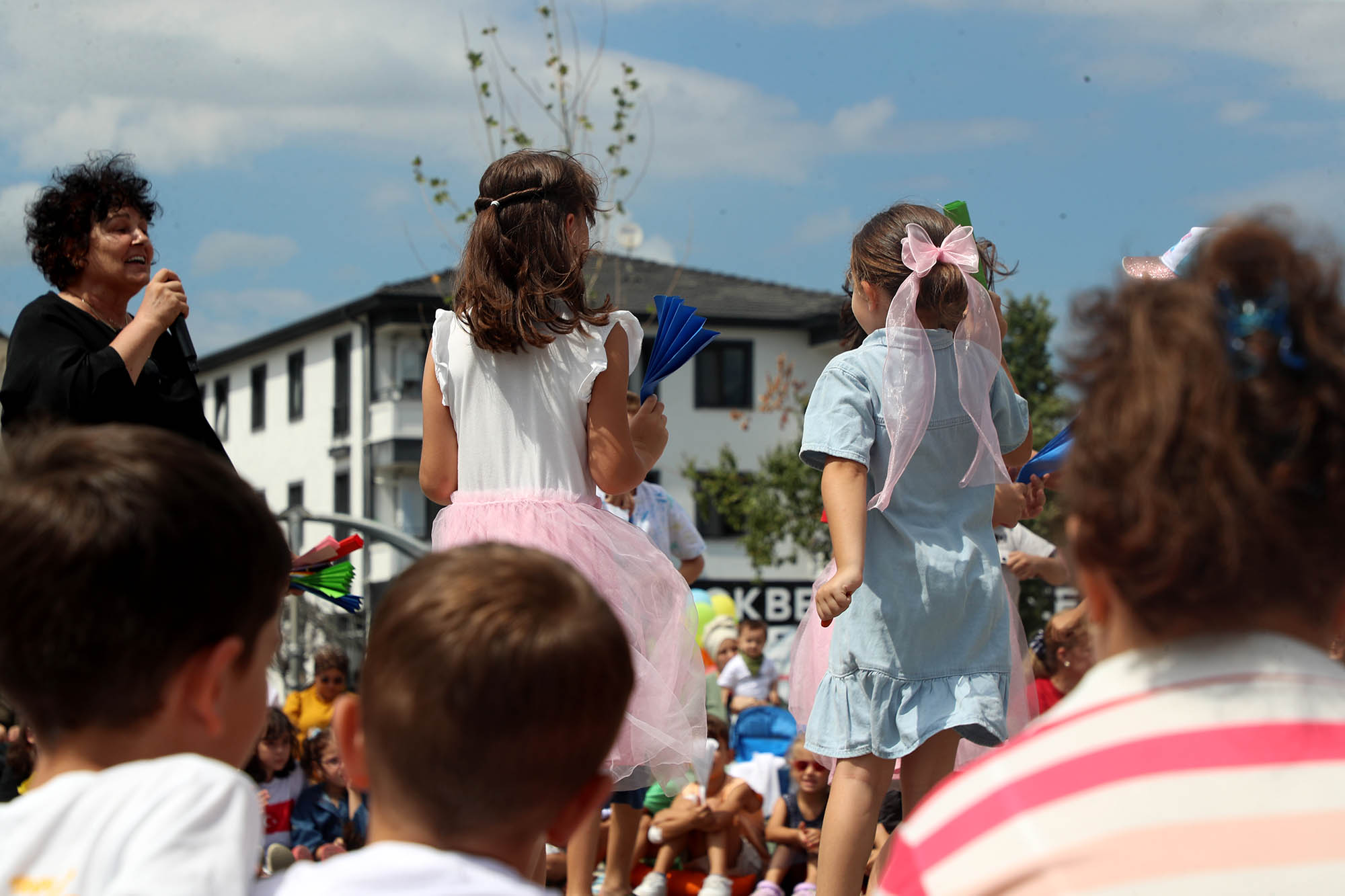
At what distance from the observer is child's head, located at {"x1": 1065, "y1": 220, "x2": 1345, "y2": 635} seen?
116cm

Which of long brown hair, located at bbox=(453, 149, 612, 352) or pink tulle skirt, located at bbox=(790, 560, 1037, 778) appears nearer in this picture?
long brown hair, located at bbox=(453, 149, 612, 352)

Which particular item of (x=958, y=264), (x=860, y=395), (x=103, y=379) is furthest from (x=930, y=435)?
(x=103, y=379)

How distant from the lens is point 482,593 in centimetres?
131

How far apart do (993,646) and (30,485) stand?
2.56m

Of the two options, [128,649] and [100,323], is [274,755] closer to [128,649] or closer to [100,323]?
[100,323]

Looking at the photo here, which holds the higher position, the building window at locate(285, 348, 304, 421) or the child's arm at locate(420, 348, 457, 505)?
the building window at locate(285, 348, 304, 421)

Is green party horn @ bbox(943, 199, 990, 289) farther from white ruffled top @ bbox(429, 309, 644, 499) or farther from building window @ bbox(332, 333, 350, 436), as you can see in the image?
building window @ bbox(332, 333, 350, 436)

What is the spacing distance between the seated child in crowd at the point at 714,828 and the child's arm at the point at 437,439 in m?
3.54

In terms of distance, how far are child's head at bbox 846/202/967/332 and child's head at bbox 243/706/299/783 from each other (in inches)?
165

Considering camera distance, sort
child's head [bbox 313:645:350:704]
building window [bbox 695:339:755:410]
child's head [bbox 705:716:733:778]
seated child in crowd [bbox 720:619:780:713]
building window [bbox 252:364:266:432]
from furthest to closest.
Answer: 1. building window [bbox 252:364:266:432]
2. building window [bbox 695:339:755:410]
3. seated child in crowd [bbox 720:619:780:713]
4. child's head [bbox 313:645:350:704]
5. child's head [bbox 705:716:733:778]

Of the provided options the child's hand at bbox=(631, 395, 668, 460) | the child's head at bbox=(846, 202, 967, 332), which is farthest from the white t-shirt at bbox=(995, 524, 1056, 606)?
the child's hand at bbox=(631, 395, 668, 460)

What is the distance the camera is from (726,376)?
39.1 meters

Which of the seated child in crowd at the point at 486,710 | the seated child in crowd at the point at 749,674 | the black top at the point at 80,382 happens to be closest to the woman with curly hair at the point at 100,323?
the black top at the point at 80,382

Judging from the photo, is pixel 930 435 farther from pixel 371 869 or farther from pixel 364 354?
pixel 364 354
